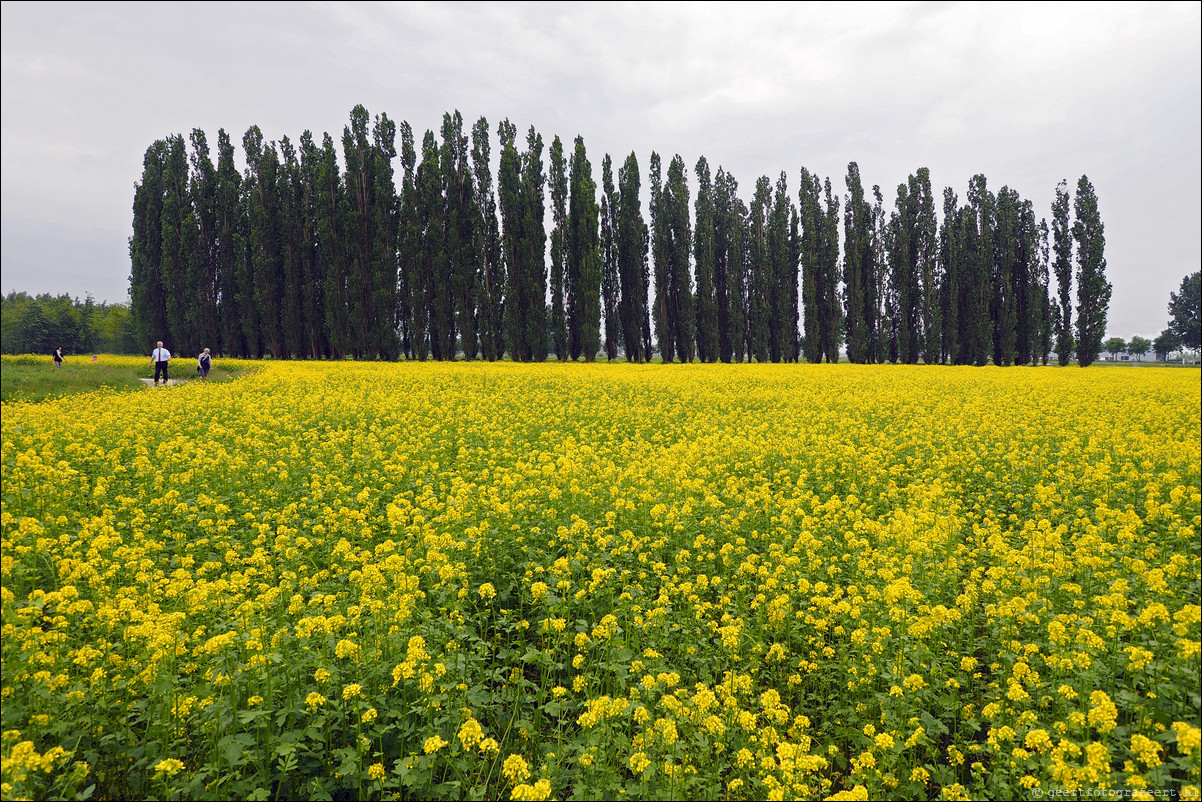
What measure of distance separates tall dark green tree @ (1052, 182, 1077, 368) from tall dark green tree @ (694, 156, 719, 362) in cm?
2713

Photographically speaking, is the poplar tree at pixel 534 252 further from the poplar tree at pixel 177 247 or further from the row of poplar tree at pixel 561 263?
the poplar tree at pixel 177 247

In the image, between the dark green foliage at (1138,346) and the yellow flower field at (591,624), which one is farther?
the dark green foliage at (1138,346)

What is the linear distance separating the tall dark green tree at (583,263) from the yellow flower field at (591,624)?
30876 millimetres

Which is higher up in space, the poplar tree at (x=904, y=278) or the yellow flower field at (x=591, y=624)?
the poplar tree at (x=904, y=278)

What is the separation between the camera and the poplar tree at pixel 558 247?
40031 millimetres

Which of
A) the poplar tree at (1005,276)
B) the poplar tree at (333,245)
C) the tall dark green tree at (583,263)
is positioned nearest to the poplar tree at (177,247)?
the poplar tree at (333,245)

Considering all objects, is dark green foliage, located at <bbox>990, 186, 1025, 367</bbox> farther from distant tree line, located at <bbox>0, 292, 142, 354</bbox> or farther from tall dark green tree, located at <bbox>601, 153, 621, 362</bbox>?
distant tree line, located at <bbox>0, 292, 142, 354</bbox>

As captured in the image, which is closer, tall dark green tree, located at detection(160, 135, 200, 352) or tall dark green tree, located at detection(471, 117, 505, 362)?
tall dark green tree, located at detection(471, 117, 505, 362)

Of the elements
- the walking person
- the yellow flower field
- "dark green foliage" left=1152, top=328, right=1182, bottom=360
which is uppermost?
"dark green foliage" left=1152, top=328, right=1182, bottom=360

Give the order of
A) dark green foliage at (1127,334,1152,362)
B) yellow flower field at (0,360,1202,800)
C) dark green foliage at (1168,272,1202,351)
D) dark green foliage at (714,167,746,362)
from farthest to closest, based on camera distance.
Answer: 1. dark green foliage at (1127,334,1152,362)
2. dark green foliage at (1168,272,1202,351)
3. dark green foliage at (714,167,746,362)
4. yellow flower field at (0,360,1202,800)

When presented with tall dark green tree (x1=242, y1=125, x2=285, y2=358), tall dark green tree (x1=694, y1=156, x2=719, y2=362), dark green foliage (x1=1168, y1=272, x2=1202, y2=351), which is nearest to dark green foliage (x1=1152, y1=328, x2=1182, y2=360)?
dark green foliage (x1=1168, y1=272, x2=1202, y2=351)

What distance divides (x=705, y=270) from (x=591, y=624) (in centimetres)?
4353

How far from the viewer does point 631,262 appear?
147 feet

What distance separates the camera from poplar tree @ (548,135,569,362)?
131 ft
